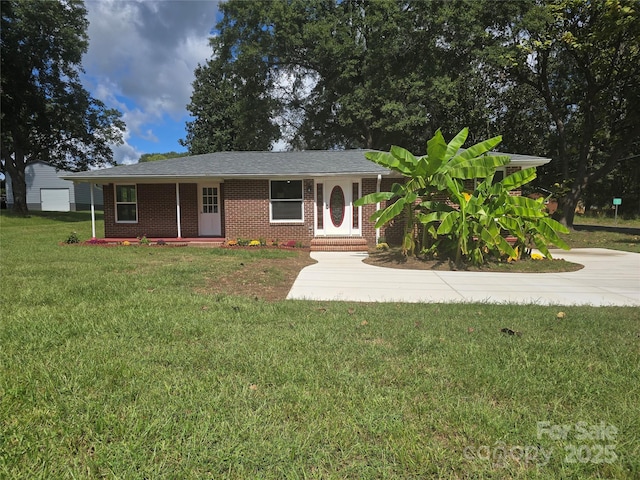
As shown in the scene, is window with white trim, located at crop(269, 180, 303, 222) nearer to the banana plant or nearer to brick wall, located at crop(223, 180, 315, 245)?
brick wall, located at crop(223, 180, 315, 245)

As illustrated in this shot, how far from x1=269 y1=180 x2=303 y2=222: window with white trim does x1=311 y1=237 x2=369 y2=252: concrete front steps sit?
135 cm

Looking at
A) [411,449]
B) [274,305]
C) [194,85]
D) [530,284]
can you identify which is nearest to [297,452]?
[411,449]

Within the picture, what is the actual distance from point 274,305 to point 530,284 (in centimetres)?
531

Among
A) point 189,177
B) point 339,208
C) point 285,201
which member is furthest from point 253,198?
point 339,208

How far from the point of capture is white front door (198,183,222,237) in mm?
14766

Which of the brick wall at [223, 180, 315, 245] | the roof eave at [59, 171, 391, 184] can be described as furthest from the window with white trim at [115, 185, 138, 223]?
the brick wall at [223, 180, 315, 245]

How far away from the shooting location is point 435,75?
892 inches

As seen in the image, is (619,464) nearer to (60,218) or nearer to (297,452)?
(297,452)

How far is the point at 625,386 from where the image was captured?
2.86 metres

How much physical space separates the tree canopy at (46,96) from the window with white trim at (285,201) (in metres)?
18.4

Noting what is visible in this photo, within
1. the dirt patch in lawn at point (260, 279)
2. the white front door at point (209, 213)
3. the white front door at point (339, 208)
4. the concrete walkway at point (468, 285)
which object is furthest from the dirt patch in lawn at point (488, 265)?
the white front door at point (209, 213)

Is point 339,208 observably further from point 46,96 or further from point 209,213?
point 46,96

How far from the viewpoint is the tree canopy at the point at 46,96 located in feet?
68.5

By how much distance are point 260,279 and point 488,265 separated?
19.5 ft
